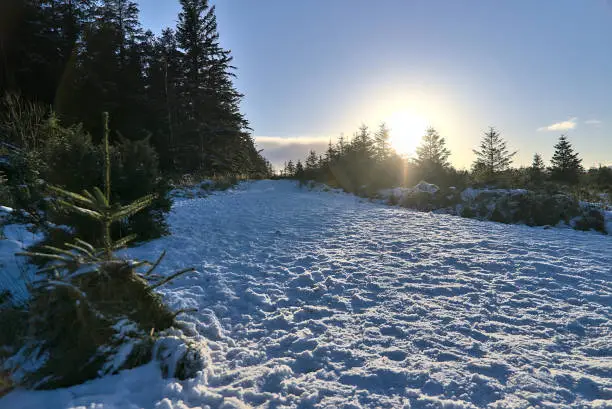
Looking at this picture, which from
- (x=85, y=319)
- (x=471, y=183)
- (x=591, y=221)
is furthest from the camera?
(x=471, y=183)

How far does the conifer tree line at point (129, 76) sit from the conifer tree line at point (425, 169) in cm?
884

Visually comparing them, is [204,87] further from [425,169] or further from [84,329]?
[84,329]

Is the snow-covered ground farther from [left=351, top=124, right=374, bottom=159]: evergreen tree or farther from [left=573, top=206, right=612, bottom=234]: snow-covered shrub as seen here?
[left=351, top=124, right=374, bottom=159]: evergreen tree

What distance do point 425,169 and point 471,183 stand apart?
325 centimetres

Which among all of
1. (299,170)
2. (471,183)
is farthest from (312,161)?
(471,183)

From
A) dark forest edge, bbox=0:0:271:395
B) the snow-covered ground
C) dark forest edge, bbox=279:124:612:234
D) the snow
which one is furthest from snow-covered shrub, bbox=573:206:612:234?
the snow

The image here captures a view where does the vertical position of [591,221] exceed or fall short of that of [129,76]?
it falls short

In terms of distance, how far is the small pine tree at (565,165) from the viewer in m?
21.5

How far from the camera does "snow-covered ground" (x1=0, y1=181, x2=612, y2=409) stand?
196 cm

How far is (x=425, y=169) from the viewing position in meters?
15.1

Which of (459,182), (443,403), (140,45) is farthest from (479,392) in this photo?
(140,45)

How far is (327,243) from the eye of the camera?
19.4 ft

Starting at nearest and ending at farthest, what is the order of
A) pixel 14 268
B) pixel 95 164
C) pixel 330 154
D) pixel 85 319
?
pixel 85 319 < pixel 14 268 < pixel 95 164 < pixel 330 154

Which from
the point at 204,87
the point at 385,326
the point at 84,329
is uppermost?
the point at 204,87
